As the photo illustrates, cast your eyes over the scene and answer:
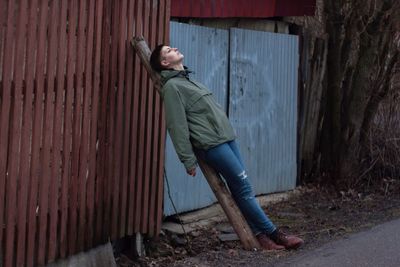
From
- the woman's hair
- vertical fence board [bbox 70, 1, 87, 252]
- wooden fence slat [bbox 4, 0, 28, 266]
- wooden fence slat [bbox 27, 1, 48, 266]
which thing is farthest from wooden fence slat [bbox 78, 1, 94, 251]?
wooden fence slat [bbox 4, 0, 28, 266]

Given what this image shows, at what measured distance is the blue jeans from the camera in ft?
20.6

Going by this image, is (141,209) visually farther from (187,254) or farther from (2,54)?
(2,54)

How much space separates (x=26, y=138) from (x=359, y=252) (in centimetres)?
321

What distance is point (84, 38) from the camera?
5605 millimetres

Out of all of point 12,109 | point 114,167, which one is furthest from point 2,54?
point 114,167

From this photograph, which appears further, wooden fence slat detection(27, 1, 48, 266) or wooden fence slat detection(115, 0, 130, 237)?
wooden fence slat detection(115, 0, 130, 237)

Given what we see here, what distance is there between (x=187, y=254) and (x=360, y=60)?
442 centimetres

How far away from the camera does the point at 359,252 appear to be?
660 cm

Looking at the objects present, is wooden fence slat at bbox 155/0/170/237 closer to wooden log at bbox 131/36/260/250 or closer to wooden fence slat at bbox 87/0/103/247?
wooden log at bbox 131/36/260/250

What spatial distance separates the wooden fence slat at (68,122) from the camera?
17.8ft

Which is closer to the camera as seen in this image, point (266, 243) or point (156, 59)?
point (156, 59)

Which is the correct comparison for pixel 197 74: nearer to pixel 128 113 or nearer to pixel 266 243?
pixel 128 113

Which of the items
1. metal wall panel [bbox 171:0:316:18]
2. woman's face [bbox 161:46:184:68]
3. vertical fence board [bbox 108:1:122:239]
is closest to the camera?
vertical fence board [bbox 108:1:122:239]

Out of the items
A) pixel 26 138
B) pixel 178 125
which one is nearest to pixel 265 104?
pixel 178 125
